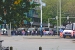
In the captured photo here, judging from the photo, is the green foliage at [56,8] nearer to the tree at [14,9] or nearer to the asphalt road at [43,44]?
the asphalt road at [43,44]

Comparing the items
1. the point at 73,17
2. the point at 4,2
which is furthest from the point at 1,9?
the point at 73,17

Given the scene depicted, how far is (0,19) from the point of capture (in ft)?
41.7

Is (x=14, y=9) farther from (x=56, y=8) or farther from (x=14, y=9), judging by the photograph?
(x=56, y=8)

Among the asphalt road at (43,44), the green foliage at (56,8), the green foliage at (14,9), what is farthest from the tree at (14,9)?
the green foliage at (56,8)

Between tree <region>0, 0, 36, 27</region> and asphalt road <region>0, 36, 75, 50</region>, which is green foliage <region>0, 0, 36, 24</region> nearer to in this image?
tree <region>0, 0, 36, 27</region>

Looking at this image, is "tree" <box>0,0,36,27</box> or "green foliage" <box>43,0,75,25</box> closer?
"tree" <box>0,0,36,27</box>

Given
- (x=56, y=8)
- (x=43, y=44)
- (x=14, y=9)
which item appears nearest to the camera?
(x=14, y=9)

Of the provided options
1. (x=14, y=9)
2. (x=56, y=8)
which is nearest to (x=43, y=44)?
(x=14, y=9)

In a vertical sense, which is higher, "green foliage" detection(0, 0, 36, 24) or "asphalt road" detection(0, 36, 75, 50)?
"green foliage" detection(0, 0, 36, 24)

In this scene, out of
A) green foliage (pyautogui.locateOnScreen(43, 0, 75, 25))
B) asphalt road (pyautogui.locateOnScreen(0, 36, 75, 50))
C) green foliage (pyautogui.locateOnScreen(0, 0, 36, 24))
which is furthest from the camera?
green foliage (pyautogui.locateOnScreen(43, 0, 75, 25))

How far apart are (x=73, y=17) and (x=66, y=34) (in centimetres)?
3472

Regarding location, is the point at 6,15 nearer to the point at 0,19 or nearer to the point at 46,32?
the point at 0,19

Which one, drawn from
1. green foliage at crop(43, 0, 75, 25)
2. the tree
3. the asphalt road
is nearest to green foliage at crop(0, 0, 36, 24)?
the tree

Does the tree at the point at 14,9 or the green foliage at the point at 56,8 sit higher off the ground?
the green foliage at the point at 56,8
